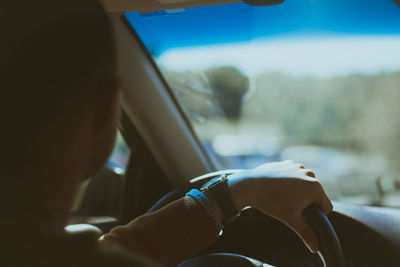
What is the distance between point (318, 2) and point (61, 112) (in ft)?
5.38

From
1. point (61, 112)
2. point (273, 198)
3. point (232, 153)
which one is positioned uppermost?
point (61, 112)

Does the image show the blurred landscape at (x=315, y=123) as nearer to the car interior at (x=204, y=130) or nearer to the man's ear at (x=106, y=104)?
the car interior at (x=204, y=130)

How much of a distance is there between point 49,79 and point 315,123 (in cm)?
590

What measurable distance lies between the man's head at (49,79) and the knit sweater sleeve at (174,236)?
618 mm

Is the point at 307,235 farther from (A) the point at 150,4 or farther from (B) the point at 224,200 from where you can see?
(A) the point at 150,4

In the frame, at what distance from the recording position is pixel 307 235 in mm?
1271

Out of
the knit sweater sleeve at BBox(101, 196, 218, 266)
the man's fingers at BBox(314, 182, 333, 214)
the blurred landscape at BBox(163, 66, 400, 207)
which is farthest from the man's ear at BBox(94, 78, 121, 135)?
the blurred landscape at BBox(163, 66, 400, 207)

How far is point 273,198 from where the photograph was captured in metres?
1.37

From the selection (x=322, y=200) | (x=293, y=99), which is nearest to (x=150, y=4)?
(x=322, y=200)

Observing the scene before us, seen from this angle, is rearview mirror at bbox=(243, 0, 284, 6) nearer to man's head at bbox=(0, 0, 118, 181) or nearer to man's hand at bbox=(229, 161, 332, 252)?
man's hand at bbox=(229, 161, 332, 252)

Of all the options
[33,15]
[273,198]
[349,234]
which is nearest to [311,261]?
[349,234]

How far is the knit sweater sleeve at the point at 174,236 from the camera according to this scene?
1.38 meters

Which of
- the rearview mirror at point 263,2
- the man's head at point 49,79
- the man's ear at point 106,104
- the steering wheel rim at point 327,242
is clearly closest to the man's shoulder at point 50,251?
the man's head at point 49,79

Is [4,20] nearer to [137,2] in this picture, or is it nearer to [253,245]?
[137,2]
